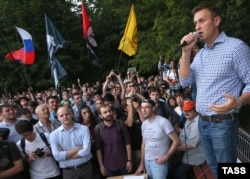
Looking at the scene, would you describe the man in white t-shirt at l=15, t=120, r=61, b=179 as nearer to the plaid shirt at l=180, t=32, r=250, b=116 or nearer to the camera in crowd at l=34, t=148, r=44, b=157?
the camera in crowd at l=34, t=148, r=44, b=157

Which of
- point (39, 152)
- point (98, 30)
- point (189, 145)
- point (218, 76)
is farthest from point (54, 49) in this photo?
point (98, 30)

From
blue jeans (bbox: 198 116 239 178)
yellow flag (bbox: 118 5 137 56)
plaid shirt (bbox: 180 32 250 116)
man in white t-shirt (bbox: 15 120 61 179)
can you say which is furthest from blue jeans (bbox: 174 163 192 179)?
yellow flag (bbox: 118 5 137 56)

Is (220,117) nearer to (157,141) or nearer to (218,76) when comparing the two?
(218,76)

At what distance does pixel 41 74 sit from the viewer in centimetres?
2361

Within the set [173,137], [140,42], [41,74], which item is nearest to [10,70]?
[41,74]

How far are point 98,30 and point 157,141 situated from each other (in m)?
22.8

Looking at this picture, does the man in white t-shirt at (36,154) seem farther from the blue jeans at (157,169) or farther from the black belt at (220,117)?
the black belt at (220,117)

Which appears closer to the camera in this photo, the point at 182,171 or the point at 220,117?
the point at 220,117

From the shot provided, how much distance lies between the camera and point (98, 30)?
26.9 m

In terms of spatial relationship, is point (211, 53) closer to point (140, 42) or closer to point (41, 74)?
point (140, 42)

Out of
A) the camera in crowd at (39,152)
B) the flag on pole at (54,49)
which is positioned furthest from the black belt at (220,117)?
the flag on pole at (54,49)

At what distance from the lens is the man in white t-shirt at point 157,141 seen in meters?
4.78

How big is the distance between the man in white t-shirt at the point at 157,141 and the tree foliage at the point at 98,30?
38.2 ft

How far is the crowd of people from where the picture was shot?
8.45 ft
